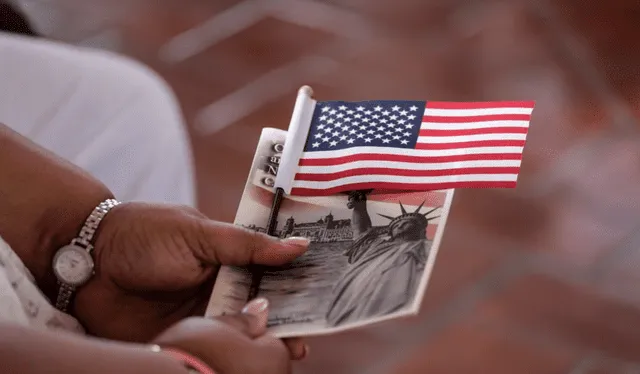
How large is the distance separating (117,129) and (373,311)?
0.49 meters

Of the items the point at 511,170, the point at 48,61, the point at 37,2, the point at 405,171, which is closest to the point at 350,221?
the point at 405,171

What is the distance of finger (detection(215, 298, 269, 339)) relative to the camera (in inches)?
29.3

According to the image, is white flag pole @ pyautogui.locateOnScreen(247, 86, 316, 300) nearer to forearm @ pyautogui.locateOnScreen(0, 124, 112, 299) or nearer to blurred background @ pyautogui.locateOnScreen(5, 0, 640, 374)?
forearm @ pyautogui.locateOnScreen(0, 124, 112, 299)

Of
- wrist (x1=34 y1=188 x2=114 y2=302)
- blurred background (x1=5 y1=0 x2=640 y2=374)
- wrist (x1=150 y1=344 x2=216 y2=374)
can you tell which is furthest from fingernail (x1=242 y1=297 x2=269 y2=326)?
blurred background (x1=5 y1=0 x2=640 y2=374)

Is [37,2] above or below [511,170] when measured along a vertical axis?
above

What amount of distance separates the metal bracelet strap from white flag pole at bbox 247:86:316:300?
197 mm

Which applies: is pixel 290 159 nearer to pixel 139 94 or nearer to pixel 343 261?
pixel 343 261

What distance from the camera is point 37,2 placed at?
7.22ft

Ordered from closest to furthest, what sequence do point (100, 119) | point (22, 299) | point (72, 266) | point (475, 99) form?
point (22, 299)
point (72, 266)
point (100, 119)
point (475, 99)

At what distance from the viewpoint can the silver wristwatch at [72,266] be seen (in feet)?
2.82

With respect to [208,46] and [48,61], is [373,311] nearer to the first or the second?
[48,61]

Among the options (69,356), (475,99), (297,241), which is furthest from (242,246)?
(475,99)

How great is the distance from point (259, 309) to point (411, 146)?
0.97 feet

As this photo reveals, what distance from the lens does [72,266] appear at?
2.82 ft
